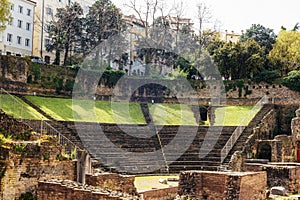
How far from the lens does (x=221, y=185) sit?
14750 mm

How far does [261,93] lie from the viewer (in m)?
40.9

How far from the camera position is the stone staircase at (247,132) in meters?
27.9

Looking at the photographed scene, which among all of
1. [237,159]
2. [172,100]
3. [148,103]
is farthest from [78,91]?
[237,159]

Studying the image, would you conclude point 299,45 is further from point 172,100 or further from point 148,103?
point 148,103

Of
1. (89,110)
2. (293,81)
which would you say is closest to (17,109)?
(89,110)

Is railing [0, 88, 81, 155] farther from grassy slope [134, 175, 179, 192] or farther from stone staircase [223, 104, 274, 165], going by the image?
stone staircase [223, 104, 274, 165]

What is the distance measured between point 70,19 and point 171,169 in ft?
86.2

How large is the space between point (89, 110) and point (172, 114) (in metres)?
6.95

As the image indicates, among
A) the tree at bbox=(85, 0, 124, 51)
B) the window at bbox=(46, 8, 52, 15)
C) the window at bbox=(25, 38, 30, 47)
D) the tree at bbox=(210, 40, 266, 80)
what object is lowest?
the tree at bbox=(210, 40, 266, 80)

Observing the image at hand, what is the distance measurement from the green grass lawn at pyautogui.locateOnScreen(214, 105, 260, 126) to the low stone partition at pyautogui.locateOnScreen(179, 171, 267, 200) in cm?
1682

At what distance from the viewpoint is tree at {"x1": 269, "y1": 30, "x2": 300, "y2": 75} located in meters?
A: 46.2

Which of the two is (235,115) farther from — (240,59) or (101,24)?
(101,24)

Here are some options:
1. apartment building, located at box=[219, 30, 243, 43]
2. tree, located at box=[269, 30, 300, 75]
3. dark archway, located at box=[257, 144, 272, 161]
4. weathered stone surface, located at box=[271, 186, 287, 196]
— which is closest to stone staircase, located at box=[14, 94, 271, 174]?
dark archway, located at box=[257, 144, 272, 161]

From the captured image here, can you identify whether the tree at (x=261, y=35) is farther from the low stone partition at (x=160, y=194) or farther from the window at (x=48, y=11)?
the low stone partition at (x=160, y=194)
